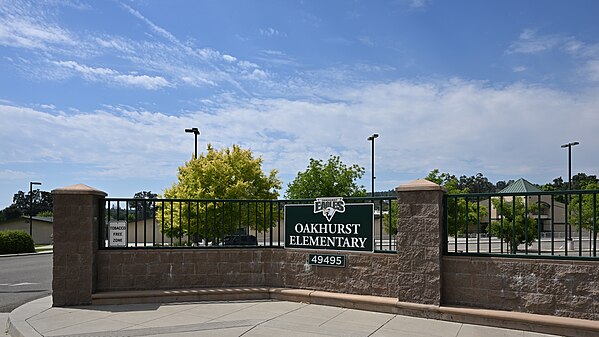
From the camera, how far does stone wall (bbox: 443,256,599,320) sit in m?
6.93

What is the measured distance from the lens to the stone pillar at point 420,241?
8.00 metres

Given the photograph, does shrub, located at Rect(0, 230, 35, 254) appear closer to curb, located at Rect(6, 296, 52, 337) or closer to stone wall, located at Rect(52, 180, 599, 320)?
curb, located at Rect(6, 296, 52, 337)

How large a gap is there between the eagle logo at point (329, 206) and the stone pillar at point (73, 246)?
434 centimetres

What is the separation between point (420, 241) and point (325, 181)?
2175cm

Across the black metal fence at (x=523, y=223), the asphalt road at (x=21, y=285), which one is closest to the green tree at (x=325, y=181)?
the black metal fence at (x=523, y=223)

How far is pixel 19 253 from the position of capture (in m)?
27.2

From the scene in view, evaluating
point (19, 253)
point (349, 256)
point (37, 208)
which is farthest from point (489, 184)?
point (349, 256)

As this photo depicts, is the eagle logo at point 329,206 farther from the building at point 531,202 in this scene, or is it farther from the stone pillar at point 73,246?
the stone pillar at point 73,246

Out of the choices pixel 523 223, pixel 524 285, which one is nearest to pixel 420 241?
pixel 524 285

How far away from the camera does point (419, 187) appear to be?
8172 millimetres

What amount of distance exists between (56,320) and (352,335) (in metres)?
4.85

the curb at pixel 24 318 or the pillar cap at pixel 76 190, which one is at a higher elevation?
the pillar cap at pixel 76 190

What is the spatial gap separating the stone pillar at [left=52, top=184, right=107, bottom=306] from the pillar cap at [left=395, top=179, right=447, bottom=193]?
5818 mm

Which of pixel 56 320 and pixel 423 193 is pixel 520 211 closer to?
pixel 423 193
